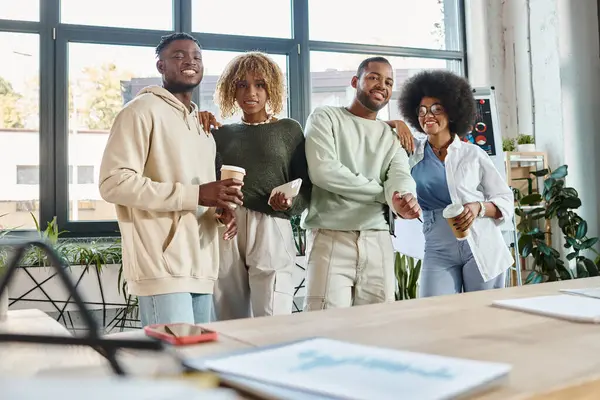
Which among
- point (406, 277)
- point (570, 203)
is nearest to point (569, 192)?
point (570, 203)

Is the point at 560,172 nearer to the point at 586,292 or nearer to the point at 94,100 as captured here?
the point at 586,292

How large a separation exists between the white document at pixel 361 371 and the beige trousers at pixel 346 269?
1.37 metres

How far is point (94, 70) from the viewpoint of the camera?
4141 millimetres

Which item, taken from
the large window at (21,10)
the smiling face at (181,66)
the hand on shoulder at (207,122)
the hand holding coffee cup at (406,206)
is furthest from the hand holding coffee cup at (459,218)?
the large window at (21,10)

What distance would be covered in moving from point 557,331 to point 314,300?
127cm

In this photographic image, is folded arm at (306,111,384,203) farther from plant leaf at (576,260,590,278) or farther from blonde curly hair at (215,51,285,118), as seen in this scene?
plant leaf at (576,260,590,278)

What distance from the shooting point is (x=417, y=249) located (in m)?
2.94

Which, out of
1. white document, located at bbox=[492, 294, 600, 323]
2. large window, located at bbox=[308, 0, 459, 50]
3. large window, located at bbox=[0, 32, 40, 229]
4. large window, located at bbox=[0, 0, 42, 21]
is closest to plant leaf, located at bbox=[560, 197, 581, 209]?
large window, located at bbox=[308, 0, 459, 50]

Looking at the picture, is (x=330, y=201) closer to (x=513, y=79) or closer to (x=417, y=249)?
(x=417, y=249)

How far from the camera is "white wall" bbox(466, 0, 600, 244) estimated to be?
182 inches

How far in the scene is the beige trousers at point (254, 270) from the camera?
207 cm

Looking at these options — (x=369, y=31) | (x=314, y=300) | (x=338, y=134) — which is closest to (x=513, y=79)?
(x=369, y=31)

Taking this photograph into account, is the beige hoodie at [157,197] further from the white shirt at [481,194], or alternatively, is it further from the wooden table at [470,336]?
the white shirt at [481,194]

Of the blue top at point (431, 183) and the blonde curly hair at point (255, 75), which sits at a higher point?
the blonde curly hair at point (255, 75)
